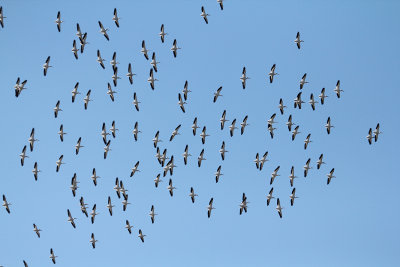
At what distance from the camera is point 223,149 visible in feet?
413

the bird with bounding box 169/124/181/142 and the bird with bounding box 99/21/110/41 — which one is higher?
the bird with bounding box 99/21/110/41

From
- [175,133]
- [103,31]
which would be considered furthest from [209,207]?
[103,31]

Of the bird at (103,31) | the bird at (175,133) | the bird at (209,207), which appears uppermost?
the bird at (103,31)

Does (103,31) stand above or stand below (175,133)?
above

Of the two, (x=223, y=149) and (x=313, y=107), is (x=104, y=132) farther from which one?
(x=313, y=107)

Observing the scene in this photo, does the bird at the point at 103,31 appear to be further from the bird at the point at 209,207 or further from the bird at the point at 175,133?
the bird at the point at 209,207

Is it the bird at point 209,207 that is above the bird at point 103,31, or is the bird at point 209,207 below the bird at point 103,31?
below

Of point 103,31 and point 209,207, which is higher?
point 103,31

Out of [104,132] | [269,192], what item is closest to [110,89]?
[104,132]

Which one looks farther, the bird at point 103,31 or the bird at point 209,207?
the bird at point 209,207

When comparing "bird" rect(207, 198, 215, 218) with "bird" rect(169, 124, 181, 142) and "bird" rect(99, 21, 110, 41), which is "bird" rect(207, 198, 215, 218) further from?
"bird" rect(99, 21, 110, 41)

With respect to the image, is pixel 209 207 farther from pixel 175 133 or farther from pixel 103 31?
pixel 103 31

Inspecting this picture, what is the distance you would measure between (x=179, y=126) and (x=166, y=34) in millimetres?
13443

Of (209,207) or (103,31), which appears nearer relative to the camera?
(103,31)
